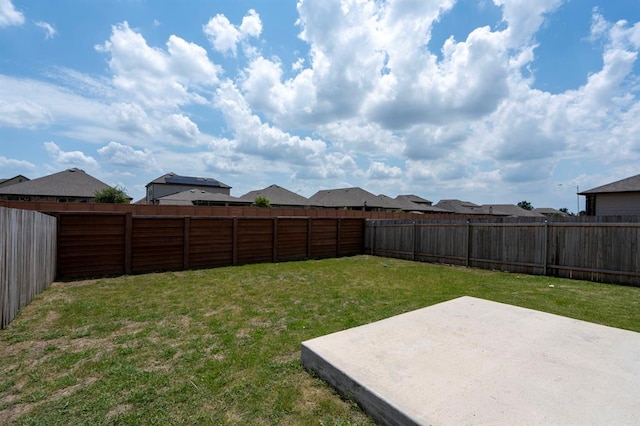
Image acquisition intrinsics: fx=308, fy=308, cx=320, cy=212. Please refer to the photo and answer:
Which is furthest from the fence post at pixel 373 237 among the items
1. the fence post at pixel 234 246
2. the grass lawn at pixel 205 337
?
the fence post at pixel 234 246

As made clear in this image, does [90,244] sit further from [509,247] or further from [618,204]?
[618,204]

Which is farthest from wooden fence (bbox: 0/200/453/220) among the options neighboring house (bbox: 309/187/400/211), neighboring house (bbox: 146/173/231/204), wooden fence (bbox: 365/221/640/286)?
neighboring house (bbox: 146/173/231/204)

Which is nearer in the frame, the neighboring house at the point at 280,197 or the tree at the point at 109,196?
the tree at the point at 109,196

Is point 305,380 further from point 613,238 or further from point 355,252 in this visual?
point 355,252

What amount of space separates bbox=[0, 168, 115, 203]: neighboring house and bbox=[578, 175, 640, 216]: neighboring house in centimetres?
3852

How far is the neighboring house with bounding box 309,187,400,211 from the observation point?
3700cm

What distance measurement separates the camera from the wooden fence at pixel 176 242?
7.93 metres

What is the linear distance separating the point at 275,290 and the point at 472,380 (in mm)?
4713

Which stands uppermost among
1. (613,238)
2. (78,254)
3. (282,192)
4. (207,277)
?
(282,192)

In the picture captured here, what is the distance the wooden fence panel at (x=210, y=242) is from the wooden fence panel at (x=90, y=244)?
74.9 inches

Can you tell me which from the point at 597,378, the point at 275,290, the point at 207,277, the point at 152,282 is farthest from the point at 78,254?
the point at 597,378

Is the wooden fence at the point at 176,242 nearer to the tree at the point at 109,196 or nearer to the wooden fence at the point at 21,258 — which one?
the wooden fence at the point at 21,258

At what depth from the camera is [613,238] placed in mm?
7266

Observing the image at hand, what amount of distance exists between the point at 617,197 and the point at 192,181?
45.8 meters
